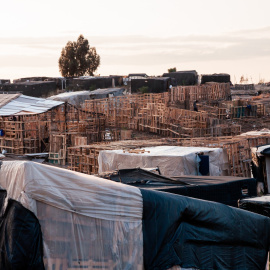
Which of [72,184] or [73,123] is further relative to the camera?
[73,123]

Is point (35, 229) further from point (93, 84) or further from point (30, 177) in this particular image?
point (93, 84)

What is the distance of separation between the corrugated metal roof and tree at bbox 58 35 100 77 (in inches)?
1879

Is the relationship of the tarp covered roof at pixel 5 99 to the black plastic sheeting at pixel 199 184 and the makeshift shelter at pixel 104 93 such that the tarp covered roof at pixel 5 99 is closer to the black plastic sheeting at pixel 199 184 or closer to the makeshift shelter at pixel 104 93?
the makeshift shelter at pixel 104 93

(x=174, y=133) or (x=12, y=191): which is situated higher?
(x=12, y=191)

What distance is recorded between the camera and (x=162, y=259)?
8.19 meters

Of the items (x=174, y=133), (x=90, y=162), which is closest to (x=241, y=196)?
(x=90, y=162)

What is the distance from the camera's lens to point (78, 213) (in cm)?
779

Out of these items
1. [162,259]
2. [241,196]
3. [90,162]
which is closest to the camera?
[162,259]

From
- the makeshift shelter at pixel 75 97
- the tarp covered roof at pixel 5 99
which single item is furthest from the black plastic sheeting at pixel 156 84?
the tarp covered roof at pixel 5 99

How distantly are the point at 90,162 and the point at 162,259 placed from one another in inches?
594

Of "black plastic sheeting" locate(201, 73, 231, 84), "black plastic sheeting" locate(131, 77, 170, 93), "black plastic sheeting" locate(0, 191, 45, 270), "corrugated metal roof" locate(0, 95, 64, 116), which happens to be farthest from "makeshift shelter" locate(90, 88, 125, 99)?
"black plastic sheeting" locate(0, 191, 45, 270)

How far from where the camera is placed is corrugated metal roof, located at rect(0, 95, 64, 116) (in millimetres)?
34625

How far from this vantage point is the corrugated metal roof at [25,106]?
34.6 meters

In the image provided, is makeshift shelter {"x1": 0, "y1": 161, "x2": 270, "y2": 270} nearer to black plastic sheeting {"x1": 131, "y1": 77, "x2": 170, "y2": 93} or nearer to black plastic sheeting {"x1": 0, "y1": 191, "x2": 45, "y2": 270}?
black plastic sheeting {"x1": 0, "y1": 191, "x2": 45, "y2": 270}
